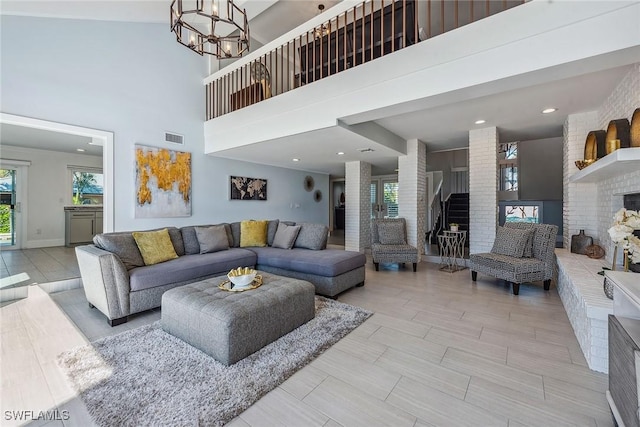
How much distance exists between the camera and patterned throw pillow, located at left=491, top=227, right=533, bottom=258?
3752 millimetres

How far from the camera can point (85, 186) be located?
752cm

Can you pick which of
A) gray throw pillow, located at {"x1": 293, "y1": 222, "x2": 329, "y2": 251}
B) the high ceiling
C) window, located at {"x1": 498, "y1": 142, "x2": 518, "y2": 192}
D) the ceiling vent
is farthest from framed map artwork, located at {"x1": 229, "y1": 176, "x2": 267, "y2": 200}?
window, located at {"x1": 498, "y1": 142, "x2": 518, "y2": 192}

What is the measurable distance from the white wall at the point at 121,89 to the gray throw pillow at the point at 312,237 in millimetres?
2203

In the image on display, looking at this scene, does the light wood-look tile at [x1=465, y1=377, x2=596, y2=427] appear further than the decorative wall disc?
A: No

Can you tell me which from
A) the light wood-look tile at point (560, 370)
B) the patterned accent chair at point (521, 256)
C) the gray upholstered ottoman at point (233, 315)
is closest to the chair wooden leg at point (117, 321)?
the gray upholstered ottoman at point (233, 315)

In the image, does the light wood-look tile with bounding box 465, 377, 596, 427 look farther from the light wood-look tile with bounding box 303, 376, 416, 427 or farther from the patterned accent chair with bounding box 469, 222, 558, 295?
the patterned accent chair with bounding box 469, 222, 558, 295

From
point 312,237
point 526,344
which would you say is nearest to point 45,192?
→ point 312,237

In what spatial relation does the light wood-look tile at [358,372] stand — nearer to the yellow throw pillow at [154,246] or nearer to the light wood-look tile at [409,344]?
the light wood-look tile at [409,344]

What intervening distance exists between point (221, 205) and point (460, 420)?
17.3 feet

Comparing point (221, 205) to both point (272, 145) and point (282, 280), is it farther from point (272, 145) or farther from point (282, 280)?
point (282, 280)

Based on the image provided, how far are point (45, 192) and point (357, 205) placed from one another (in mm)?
7718

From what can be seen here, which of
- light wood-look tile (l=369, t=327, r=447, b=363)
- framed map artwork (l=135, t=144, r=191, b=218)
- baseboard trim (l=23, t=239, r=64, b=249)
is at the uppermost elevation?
framed map artwork (l=135, t=144, r=191, b=218)

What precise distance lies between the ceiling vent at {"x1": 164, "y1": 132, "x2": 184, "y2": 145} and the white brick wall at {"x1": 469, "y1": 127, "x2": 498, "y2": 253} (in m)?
5.24

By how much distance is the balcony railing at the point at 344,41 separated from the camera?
3018mm
